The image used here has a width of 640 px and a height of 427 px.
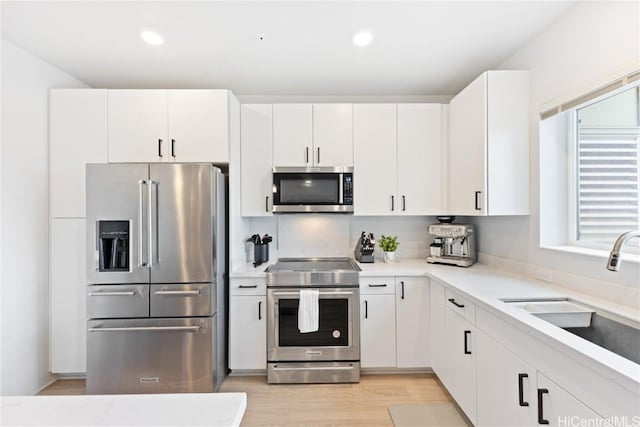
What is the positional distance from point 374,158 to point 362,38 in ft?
3.48

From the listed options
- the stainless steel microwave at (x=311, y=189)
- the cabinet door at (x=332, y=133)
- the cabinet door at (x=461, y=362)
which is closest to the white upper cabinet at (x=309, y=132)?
the cabinet door at (x=332, y=133)

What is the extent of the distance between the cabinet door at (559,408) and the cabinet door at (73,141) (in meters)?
3.20

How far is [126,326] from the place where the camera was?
2344 mm

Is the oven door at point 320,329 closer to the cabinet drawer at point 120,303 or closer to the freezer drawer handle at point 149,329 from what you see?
the freezer drawer handle at point 149,329

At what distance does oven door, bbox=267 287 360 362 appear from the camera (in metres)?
2.57

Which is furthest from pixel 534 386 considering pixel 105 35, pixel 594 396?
pixel 105 35

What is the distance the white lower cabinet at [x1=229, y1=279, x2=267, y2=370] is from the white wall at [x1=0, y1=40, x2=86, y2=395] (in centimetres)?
148

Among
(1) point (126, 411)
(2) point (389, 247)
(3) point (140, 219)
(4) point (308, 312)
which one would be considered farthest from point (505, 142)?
(3) point (140, 219)

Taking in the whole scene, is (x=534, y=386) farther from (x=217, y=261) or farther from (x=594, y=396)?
(x=217, y=261)

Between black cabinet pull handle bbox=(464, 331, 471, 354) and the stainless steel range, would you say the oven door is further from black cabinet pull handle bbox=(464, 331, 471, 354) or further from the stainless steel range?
black cabinet pull handle bbox=(464, 331, 471, 354)

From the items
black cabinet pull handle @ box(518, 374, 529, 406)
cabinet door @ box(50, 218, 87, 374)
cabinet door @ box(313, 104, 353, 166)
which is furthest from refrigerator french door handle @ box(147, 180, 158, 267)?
black cabinet pull handle @ box(518, 374, 529, 406)

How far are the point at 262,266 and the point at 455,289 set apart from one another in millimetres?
1655

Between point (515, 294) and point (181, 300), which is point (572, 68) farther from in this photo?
point (181, 300)

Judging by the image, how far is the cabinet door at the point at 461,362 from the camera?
188 centimetres
